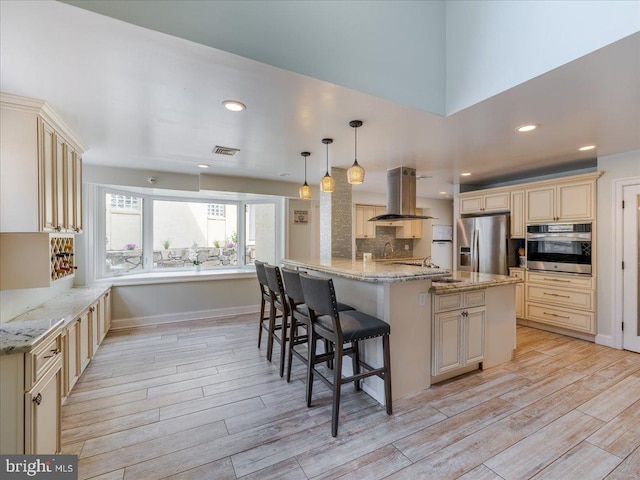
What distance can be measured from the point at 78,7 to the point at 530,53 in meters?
2.50

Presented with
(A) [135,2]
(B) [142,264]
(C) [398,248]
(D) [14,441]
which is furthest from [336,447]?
(C) [398,248]

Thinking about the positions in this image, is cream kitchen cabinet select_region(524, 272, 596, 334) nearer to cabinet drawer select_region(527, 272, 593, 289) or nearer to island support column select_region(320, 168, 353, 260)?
cabinet drawer select_region(527, 272, 593, 289)

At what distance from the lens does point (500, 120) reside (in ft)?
8.16

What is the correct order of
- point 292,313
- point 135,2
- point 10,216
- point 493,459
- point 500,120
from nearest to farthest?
1. point 135,2
2. point 493,459
3. point 10,216
4. point 500,120
5. point 292,313

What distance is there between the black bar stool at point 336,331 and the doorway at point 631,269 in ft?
11.1

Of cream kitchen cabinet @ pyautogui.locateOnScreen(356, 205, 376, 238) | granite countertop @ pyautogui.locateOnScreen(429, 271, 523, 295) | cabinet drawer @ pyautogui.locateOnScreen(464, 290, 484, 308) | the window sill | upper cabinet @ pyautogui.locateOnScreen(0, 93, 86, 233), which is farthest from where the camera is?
cream kitchen cabinet @ pyautogui.locateOnScreen(356, 205, 376, 238)

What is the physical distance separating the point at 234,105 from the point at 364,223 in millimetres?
4635

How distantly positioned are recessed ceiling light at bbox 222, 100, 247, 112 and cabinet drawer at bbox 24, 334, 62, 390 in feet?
6.12

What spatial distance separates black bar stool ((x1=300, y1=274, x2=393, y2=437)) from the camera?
2000 mm

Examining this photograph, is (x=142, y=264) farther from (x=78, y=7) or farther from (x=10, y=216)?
(x=78, y=7)

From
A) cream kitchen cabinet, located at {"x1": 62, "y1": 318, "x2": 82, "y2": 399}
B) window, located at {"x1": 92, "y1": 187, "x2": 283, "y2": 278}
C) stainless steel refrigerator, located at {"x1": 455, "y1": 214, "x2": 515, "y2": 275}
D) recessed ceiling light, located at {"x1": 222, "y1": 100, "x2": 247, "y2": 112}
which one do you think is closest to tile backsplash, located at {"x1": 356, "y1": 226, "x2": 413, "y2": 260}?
stainless steel refrigerator, located at {"x1": 455, "y1": 214, "x2": 515, "y2": 275}

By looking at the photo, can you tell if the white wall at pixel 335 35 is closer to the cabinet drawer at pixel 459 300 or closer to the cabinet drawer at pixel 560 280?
the cabinet drawer at pixel 459 300

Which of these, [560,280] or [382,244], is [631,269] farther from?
[382,244]

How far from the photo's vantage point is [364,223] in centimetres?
646
